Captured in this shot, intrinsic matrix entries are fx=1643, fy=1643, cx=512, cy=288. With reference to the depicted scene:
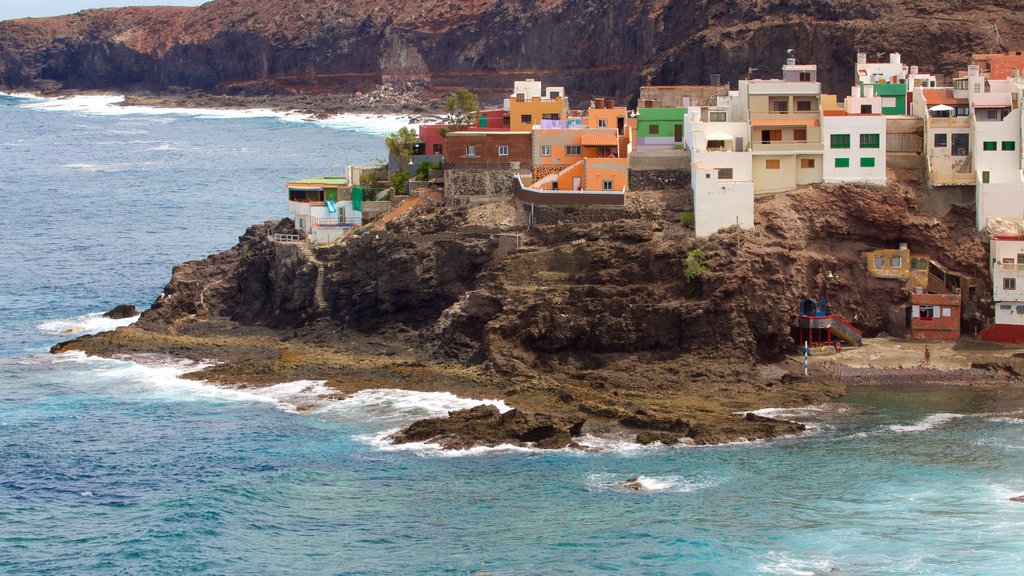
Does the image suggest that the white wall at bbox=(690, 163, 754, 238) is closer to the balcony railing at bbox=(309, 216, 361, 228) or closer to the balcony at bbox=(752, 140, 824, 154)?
the balcony at bbox=(752, 140, 824, 154)

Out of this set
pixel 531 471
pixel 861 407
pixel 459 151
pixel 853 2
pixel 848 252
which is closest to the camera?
pixel 531 471

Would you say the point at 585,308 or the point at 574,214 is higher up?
the point at 574,214

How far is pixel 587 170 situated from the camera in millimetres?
74375

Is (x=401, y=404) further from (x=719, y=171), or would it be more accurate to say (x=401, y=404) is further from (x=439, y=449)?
(x=719, y=171)

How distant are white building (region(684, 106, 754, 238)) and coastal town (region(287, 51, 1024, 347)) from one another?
0.06 metres

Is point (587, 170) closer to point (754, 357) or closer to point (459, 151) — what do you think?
point (459, 151)

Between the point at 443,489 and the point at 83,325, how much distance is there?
117 ft

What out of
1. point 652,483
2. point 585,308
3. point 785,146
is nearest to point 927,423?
point 652,483

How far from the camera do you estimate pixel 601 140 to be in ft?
249

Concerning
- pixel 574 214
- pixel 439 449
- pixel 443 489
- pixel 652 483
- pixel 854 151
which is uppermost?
pixel 854 151

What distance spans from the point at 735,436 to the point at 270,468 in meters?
16.1

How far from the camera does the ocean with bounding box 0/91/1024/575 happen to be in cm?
4728

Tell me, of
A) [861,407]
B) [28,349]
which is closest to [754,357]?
[861,407]

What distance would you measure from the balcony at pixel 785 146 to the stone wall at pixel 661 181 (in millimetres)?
3396
